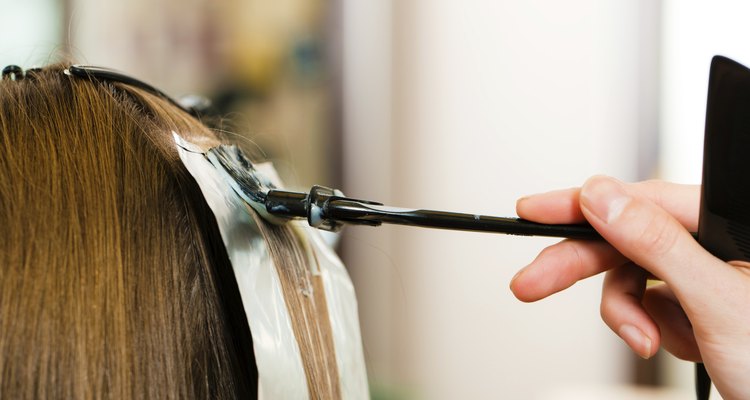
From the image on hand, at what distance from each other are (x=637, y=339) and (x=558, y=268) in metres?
0.08

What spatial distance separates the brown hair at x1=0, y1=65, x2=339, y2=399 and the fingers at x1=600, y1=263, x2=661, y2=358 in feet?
0.81

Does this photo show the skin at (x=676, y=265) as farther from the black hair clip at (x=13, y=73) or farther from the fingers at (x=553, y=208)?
the black hair clip at (x=13, y=73)

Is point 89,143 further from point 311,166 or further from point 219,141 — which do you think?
point 311,166

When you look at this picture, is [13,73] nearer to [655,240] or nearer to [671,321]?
[655,240]

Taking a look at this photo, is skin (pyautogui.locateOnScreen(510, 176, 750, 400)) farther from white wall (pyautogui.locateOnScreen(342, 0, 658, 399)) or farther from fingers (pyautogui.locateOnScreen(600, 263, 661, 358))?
white wall (pyautogui.locateOnScreen(342, 0, 658, 399))

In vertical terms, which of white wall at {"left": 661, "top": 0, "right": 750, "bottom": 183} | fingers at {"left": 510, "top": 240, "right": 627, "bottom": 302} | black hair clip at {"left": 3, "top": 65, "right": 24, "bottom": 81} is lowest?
fingers at {"left": 510, "top": 240, "right": 627, "bottom": 302}

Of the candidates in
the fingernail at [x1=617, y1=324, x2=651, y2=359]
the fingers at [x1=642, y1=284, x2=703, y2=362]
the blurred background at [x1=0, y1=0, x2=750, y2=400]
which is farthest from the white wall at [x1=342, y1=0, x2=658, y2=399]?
the fingernail at [x1=617, y1=324, x2=651, y2=359]

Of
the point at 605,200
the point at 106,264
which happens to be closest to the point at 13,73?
the point at 106,264

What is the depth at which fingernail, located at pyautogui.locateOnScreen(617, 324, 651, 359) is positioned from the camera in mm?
446

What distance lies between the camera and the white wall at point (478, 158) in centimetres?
133

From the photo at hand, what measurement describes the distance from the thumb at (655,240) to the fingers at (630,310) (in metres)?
0.07

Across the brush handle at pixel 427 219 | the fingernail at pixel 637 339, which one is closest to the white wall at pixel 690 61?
the fingernail at pixel 637 339

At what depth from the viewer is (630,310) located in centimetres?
47

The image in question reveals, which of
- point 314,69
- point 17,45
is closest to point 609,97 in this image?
point 314,69
